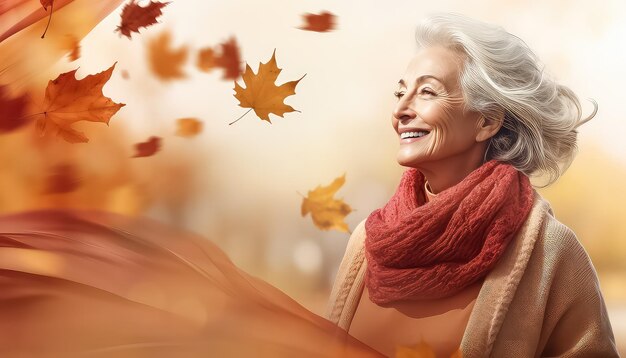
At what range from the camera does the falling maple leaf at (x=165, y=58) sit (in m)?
1.54

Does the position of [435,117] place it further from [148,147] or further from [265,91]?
[148,147]

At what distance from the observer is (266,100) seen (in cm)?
149

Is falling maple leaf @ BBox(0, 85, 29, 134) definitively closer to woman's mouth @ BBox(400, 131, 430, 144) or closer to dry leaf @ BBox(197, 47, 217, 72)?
dry leaf @ BBox(197, 47, 217, 72)

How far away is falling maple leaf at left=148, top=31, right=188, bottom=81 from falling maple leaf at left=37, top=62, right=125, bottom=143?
0.48ft

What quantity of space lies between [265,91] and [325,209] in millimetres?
254

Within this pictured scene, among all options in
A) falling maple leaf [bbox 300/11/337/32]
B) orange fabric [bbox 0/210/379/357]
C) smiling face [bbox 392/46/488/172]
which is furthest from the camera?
falling maple leaf [bbox 300/11/337/32]

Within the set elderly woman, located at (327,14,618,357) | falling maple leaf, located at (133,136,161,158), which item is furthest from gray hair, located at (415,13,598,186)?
falling maple leaf, located at (133,136,161,158)

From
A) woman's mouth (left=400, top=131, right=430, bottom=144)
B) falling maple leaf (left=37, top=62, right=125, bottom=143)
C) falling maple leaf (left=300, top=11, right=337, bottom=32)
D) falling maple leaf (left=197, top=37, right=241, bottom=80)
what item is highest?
falling maple leaf (left=300, top=11, right=337, bottom=32)

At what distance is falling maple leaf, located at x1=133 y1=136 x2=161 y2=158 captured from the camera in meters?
1.51

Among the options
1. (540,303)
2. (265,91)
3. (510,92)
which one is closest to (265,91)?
(265,91)

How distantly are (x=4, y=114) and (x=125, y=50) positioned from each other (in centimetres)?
25

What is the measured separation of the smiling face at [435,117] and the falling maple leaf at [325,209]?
167 mm

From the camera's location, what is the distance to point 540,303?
1.45 m

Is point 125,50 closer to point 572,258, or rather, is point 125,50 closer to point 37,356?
point 37,356
